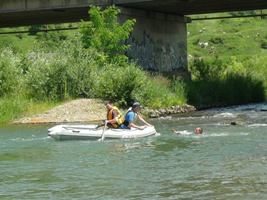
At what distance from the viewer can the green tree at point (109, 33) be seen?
4575cm

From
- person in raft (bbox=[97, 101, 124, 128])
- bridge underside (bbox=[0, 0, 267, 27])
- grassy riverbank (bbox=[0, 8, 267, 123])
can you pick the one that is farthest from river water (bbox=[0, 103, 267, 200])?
bridge underside (bbox=[0, 0, 267, 27])

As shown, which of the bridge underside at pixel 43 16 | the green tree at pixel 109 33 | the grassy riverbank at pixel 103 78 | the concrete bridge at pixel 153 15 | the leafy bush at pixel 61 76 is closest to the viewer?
the grassy riverbank at pixel 103 78

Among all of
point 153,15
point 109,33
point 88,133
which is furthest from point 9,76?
point 88,133

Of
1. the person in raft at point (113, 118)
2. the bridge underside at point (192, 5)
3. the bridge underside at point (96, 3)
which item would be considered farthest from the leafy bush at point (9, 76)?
the person in raft at point (113, 118)

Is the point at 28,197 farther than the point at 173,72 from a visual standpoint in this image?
No

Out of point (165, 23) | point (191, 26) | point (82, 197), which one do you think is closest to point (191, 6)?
point (165, 23)

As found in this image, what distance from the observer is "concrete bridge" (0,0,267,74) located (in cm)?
4800

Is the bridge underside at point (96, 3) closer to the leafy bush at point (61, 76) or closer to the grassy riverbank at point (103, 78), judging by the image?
the grassy riverbank at point (103, 78)

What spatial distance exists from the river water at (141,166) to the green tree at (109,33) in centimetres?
1423

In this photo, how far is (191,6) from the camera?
163ft

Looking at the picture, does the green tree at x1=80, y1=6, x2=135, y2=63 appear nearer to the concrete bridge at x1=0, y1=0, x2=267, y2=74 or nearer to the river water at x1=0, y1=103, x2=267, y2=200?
the concrete bridge at x1=0, y1=0, x2=267, y2=74

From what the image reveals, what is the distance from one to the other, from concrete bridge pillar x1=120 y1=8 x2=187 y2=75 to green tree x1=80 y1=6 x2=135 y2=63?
4.89 feet

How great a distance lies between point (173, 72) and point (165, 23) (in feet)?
12.9

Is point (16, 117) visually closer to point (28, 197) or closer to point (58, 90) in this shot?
point (58, 90)
